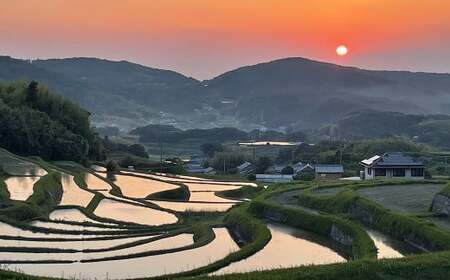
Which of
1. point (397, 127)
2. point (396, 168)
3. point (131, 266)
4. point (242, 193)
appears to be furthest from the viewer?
point (397, 127)

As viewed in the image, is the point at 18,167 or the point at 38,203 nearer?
the point at 38,203

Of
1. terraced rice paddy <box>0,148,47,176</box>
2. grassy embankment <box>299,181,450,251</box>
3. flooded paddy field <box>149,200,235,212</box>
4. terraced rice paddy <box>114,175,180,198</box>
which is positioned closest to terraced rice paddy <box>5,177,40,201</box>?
terraced rice paddy <box>0,148,47,176</box>

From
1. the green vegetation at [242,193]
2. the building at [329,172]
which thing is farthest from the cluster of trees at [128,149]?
the green vegetation at [242,193]

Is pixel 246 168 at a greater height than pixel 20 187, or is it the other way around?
pixel 20 187

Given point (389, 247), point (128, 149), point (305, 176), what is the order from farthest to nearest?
1. point (128, 149)
2. point (305, 176)
3. point (389, 247)

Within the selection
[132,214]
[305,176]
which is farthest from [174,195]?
[305,176]

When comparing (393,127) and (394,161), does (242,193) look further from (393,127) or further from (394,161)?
(393,127)

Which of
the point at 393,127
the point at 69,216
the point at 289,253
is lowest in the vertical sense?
the point at 289,253

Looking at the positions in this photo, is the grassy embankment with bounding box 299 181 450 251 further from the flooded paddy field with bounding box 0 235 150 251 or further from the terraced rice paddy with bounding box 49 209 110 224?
the terraced rice paddy with bounding box 49 209 110 224
